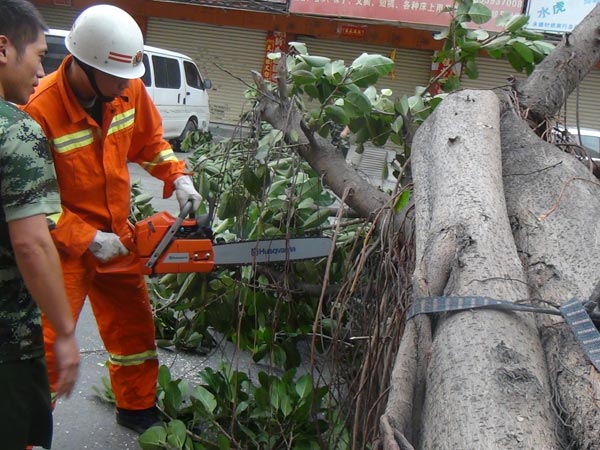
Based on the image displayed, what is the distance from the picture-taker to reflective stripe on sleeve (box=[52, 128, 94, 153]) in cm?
283

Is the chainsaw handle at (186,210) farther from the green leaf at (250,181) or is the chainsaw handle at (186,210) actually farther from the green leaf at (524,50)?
the green leaf at (524,50)

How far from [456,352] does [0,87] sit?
136 cm

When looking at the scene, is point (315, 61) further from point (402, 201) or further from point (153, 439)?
point (153, 439)

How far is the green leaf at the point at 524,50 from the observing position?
12.1 feet

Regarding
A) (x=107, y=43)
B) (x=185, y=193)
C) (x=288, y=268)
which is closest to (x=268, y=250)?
(x=288, y=268)

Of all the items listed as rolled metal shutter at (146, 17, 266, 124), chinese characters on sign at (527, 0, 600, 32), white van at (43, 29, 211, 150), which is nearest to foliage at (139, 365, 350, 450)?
white van at (43, 29, 211, 150)

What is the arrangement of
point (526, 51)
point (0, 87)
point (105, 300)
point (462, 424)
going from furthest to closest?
1. point (526, 51)
2. point (105, 300)
3. point (0, 87)
4. point (462, 424)

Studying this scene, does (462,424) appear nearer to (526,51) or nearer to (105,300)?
(105,300)

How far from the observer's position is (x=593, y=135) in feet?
A: 35.7

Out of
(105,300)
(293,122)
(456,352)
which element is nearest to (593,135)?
(293,122)

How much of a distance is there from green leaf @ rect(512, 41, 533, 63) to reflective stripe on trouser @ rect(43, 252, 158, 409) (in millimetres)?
2176

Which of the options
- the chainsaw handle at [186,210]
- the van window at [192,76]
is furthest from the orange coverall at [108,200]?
the van window at [192,76]

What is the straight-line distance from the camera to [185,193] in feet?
10.6

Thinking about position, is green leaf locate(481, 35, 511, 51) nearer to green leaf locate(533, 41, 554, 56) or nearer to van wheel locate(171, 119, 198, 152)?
green leaf locate(533, 41, 554, 56)
